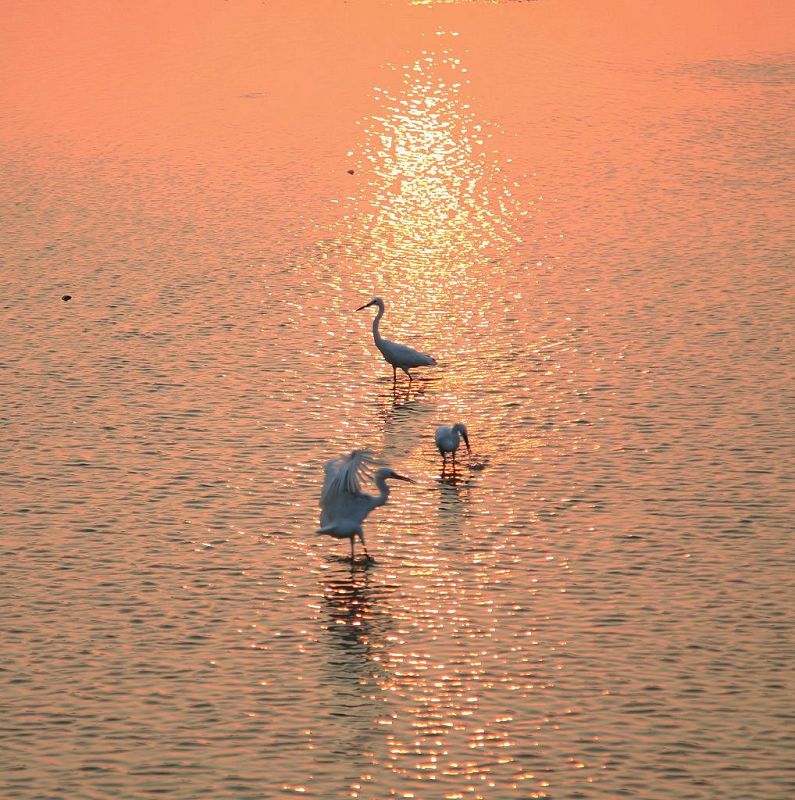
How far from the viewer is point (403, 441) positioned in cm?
2445

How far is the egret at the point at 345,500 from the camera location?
1984 centimetres

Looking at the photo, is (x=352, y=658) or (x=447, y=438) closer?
A: (x=352, y=658)

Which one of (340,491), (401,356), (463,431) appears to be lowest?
(340,491)

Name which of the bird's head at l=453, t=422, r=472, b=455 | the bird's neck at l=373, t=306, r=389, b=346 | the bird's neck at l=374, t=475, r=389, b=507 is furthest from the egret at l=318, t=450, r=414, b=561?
the bird's neck at l=373, t=306, r=389, b=346

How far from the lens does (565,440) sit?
2428 centimetres

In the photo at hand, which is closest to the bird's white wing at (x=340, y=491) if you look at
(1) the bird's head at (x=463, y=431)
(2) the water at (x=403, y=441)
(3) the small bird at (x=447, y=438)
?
(2) the water at (x=403, y=441)

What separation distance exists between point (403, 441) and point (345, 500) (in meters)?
4.54

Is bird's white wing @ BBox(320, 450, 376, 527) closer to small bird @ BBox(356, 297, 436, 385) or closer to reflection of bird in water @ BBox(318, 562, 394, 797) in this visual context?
reflection of bird in water @ BBox(318, 562, 394, 797)

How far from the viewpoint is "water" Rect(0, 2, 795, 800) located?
634 inches

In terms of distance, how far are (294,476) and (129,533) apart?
115 inches

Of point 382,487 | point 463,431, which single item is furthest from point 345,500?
point 463,431

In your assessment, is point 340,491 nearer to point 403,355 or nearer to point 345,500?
point 345,500

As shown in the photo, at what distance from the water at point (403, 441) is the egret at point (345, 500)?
0.58m

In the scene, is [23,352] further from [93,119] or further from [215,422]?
[93,119]
